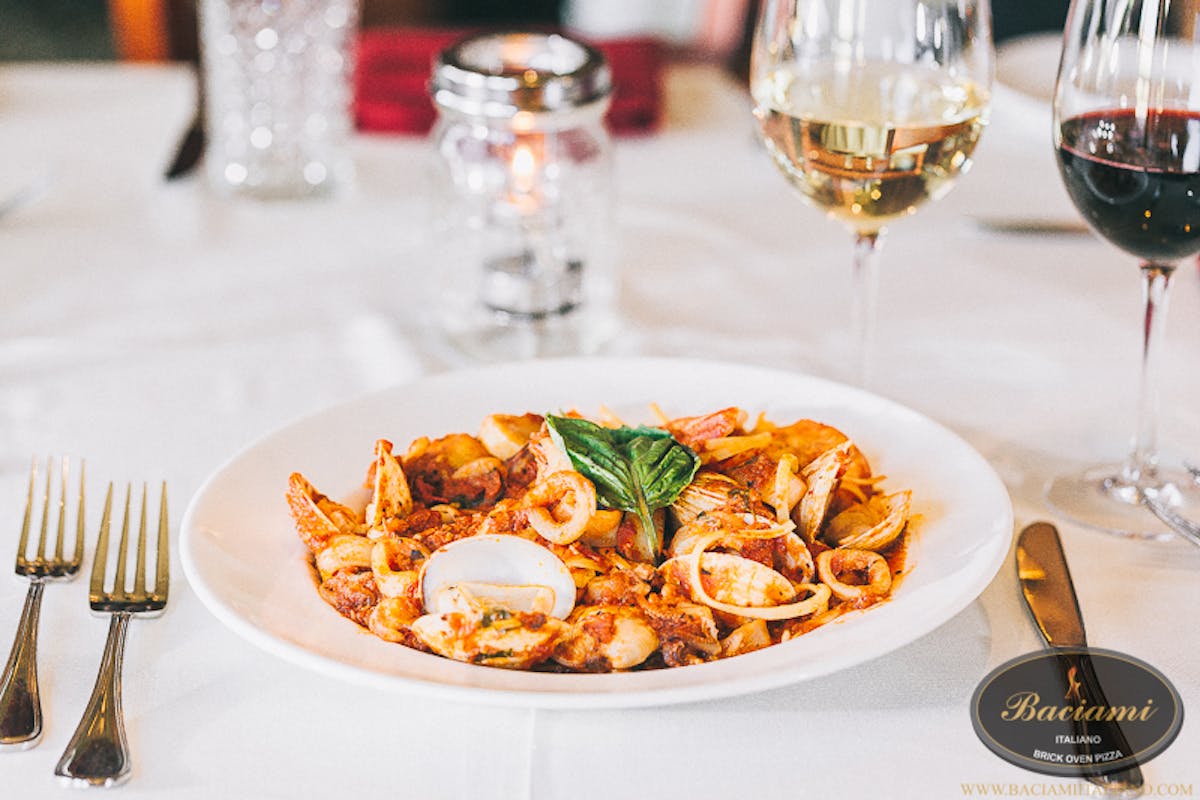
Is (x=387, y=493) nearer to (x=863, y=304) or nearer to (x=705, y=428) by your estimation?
(x=705, y=428)

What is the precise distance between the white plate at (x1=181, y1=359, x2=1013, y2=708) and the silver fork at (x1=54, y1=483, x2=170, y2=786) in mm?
73

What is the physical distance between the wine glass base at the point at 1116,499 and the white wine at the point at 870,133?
0.28 meters

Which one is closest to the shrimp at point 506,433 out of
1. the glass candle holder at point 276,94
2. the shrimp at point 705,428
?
the shrimp at point 705,428

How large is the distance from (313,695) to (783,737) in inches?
11.3

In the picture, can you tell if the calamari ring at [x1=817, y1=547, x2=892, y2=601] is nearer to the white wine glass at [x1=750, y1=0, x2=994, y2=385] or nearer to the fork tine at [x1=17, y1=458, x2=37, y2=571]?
the white wine glass at [x1=750, y1=0, x2=994, y2=385]

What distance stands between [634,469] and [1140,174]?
0.45 metres

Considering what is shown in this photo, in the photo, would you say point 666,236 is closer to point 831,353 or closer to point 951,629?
point 831,353

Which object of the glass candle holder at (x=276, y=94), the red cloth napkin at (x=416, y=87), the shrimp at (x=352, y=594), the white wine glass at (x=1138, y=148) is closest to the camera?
the shrimp at (x=352, y=594)

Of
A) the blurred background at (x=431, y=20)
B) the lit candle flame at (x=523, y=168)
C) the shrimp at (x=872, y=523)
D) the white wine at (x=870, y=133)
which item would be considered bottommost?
the blurred background at (x=431, y=20)

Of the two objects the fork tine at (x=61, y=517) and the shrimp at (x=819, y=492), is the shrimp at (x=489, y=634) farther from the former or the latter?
the fork tine at (x=61, y=517)

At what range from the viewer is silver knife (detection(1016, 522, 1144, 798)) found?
719mm

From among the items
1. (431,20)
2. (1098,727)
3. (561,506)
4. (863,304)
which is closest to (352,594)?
(561,506)

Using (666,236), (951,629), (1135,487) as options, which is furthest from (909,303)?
(951,629)

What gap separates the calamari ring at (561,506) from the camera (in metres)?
0.83
